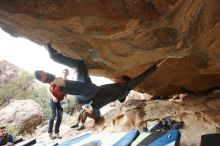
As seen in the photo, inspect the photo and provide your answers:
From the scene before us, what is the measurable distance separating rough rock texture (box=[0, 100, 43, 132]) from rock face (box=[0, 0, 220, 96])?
708 cm

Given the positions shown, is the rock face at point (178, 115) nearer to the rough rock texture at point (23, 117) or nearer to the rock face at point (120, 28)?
the rock face at point (120, 28)

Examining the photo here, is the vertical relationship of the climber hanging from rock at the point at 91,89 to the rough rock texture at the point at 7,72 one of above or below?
below

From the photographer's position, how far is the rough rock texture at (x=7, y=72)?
19.2 m

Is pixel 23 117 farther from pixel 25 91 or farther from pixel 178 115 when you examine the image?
pixel 178 115

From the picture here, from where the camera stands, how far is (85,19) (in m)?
4.48

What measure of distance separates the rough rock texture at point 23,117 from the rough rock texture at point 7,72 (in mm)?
5643

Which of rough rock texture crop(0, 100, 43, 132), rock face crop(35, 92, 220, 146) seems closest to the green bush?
rough rock texture crop(0, 100, 43, 132)

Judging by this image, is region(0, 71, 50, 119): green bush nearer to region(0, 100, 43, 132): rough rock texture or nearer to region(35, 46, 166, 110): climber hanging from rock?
region(0, 100, 43, 132): rough rock texture

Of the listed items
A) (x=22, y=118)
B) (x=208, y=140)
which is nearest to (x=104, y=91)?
(x=208, y=140)

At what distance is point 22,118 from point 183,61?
842 cm

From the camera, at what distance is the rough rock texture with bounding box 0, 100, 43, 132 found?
42.0ft

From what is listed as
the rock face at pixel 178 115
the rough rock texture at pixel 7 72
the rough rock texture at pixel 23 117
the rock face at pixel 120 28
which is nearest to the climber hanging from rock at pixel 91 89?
the rock face at pixel 120 28

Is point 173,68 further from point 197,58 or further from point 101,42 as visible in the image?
point 101,42

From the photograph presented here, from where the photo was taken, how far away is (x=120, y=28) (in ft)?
15.6
